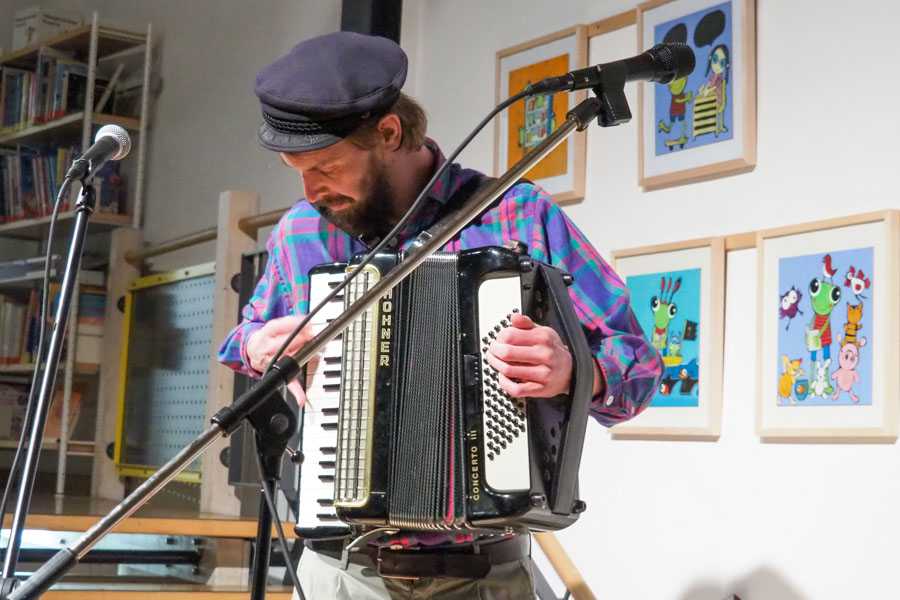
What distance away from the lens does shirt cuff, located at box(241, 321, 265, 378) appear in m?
1.63

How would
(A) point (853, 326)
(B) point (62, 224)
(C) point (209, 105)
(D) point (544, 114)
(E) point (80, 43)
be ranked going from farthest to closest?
(B) point (62, 224), (E) point (80, 43), (C) point (209, 105), (D) point (544, 114), (A) point (853, 326)

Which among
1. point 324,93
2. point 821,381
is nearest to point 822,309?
point 821,381

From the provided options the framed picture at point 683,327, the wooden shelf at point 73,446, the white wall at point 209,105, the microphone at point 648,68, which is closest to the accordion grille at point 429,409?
the microphone at point 648,68

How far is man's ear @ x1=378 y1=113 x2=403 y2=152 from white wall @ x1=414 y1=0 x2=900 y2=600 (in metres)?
1.23

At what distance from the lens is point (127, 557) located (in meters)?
3.31

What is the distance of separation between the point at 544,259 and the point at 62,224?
13.1 ft

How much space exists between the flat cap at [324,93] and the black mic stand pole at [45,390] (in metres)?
0.25

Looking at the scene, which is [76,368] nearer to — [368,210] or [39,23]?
[39,23]

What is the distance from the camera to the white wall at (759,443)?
2408 mm

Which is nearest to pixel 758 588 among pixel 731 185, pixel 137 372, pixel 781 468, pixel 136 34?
pixel 781 468

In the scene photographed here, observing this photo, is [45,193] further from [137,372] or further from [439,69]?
[439,69]

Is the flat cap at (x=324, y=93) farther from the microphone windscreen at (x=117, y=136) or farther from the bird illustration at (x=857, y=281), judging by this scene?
the bird illustration at (x=857, y=281)

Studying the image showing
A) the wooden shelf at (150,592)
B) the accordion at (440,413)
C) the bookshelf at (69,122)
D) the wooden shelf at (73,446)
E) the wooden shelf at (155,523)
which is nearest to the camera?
the accordion at (440,413)

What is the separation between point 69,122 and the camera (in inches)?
191
